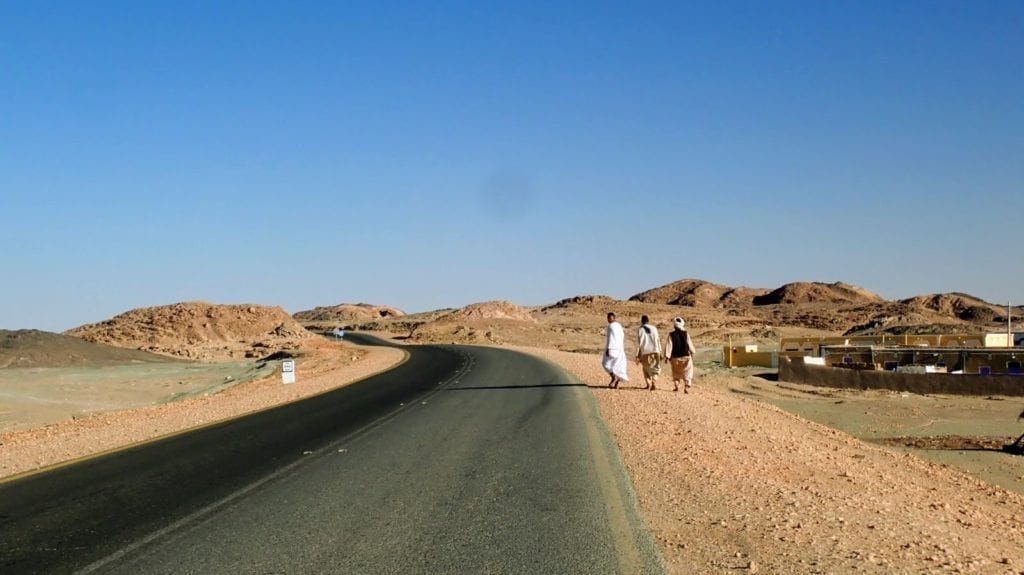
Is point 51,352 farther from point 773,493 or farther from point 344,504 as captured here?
point 773,493

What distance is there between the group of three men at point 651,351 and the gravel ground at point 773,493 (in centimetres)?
158

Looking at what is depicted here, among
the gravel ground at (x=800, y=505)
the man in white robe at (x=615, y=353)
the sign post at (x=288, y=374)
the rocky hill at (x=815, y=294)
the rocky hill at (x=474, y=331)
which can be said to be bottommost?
the gravel ground at (x=800, y=505)

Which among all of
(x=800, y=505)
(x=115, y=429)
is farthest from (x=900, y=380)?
(x=115, y=429)

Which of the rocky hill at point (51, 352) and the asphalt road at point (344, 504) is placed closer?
the asphalt road at point (344, 504)

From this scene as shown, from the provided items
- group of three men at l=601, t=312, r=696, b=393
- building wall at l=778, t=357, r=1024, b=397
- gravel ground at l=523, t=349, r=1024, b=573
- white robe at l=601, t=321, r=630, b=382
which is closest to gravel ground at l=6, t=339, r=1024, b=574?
gravel ground at l=523, t=349, r=1024, b=573

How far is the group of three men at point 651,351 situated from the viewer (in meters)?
19.8

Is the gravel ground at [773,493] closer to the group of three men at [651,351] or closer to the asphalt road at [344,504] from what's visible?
the asphalt road at [344,504]

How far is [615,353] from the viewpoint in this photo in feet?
67.8

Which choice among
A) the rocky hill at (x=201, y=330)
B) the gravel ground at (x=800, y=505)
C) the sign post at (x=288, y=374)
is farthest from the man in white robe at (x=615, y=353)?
the rocky hill at (x=201, y=330)

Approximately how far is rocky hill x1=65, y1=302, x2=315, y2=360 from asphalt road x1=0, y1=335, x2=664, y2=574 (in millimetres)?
54520

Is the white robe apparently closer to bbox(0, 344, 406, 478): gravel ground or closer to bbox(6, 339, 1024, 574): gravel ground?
bbox(6, 339, 1024, 574): gravel ground

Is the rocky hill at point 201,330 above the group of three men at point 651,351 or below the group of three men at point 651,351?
above

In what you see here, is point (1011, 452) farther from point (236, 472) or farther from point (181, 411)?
point (181, 411)

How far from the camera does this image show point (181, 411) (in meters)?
19.8
